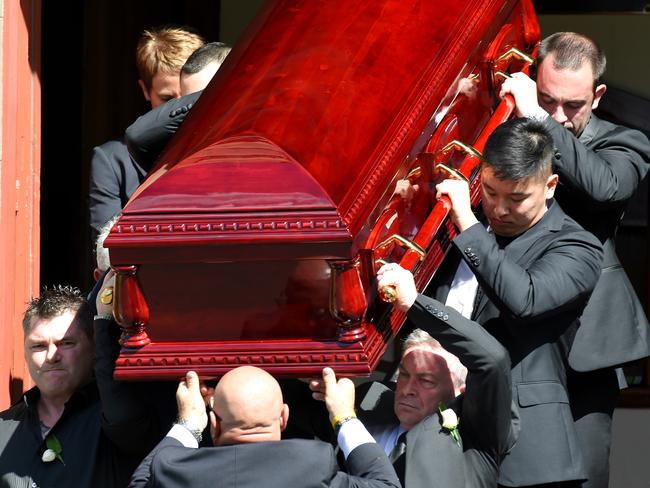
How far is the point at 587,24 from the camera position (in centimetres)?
636

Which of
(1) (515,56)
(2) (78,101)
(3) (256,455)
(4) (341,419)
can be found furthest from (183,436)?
(2) (78,101)

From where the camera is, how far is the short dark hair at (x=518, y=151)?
374 centimetres

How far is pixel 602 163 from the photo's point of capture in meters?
4.03

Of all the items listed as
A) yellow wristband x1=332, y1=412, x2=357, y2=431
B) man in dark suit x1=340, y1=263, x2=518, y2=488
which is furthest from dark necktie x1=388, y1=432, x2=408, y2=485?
yellow wristband x1=332, y1=412, x2=357, y2=431

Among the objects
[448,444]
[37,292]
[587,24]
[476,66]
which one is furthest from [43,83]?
[448,444]

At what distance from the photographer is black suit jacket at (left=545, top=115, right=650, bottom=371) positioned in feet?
13.1

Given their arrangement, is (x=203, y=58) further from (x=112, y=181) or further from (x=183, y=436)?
(x=183, y=436)

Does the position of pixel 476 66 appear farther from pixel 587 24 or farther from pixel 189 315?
pixel 587 24

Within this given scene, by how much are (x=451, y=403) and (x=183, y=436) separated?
686 mm

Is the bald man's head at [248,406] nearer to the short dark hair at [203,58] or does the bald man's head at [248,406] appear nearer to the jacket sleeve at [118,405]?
the jacket sleeve at [118,405]

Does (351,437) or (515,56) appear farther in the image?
(515,56)

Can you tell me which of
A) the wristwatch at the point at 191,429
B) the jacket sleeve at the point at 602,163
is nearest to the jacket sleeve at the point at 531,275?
the jacket sleeve at the point at 602,163

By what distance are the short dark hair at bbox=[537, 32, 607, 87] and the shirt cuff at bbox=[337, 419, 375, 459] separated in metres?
1.28

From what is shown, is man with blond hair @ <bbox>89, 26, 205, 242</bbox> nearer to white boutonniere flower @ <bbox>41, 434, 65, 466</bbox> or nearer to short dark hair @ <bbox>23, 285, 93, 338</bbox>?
short dark hair @ <bbox>23, 285, 93, 338</bbox>
